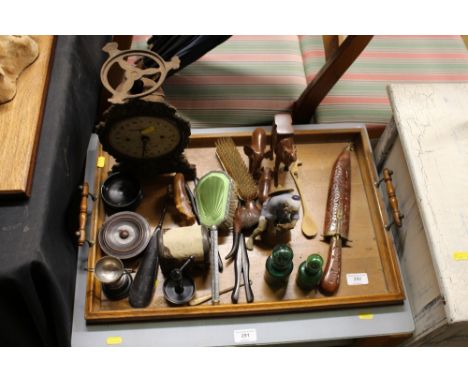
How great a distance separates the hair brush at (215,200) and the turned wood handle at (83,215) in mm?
316

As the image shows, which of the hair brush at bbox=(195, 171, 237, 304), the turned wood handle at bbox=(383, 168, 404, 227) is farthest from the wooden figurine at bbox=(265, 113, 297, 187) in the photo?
the turned wood handle at bbox=(383, 168, 404, 227)

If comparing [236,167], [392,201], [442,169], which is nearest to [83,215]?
[236,167]

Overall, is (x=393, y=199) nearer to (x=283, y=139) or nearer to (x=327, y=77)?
(x=283, y=139)

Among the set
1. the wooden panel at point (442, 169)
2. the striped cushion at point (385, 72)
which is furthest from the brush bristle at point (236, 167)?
the wooden panel at point (442, 169)

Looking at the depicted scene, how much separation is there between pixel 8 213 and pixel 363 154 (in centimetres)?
107

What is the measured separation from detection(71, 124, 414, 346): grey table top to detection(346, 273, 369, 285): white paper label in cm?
8

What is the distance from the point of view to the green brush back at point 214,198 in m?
1.30

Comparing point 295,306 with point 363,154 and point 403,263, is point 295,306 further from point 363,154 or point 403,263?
point 363,154

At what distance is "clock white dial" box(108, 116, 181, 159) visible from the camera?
1214 millimetres

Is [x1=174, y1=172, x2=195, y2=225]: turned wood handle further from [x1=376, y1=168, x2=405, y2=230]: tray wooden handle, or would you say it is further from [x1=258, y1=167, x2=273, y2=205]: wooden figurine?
[x1=376, y1=168, x2=405, y2=230]: tray wooden handle

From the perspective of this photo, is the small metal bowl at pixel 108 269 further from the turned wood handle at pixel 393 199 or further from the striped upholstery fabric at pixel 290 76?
the turned wood handle at pixel 393 199

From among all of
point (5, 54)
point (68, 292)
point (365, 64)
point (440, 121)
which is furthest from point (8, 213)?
point (365, 64)

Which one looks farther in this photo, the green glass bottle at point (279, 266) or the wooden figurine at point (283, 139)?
the wooden figurine at point (283, 139)

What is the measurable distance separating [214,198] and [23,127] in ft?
1.81
